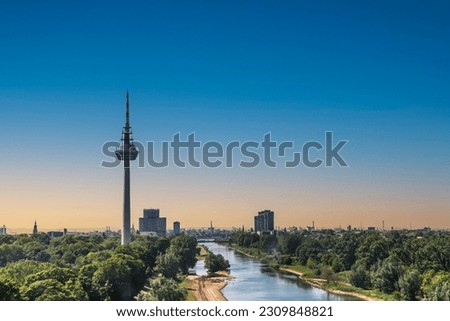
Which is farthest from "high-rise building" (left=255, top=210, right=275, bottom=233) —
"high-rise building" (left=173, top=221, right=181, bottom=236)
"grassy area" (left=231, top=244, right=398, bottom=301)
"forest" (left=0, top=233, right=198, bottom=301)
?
"forest" (left=0, top=233, right=198, bottom=301)

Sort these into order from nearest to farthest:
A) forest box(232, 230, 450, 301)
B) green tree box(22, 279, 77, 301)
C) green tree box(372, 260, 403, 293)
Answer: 1. green tree box(22, 279, 77, 301)
2. forest box(232, 230, 450, 301)
3. green tree box(372, 260, 403, 293)

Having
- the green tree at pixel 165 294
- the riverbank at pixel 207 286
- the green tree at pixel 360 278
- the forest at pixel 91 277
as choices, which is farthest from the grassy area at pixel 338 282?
the green tree at pixel 165 294

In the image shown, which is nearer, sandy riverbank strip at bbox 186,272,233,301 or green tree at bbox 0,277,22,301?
green tree at bbox 0,277,22,301

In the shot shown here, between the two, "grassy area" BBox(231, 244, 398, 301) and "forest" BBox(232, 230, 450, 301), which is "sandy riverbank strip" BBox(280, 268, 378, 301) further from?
"forest" BBox(232, 230, 450, 301)

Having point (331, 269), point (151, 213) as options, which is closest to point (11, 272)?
point (331, 269)

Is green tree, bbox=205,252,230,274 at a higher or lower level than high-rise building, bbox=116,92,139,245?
lower

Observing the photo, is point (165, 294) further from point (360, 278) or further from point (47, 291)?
point (360, 278)

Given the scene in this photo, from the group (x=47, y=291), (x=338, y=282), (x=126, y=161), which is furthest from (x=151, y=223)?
(x=47, y=291)
